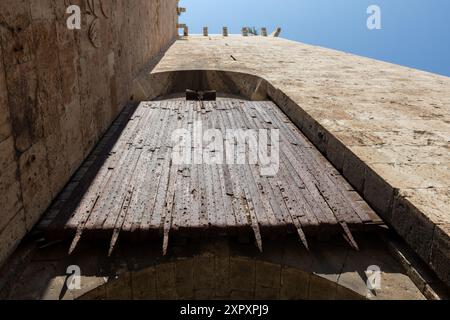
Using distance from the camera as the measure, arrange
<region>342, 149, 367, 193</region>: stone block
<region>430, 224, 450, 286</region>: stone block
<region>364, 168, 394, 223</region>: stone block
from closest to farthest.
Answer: <region>430, 224, 450, 286</region>: stone block, <region>364, 168, 394, 223</region>: stone block, <region>342, 149, 367, 193</region>: stone block

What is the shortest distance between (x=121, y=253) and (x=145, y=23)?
7665 mm

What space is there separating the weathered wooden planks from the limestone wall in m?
0.33

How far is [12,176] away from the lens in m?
2.54

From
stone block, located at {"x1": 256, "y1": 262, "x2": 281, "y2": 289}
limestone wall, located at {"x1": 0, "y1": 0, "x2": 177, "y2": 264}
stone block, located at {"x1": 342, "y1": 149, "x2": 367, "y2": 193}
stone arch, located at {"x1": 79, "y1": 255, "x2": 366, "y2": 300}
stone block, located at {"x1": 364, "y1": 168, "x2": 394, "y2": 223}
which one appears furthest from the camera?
stone block, located at {"x1": 342, "y1": 149, "x2": 367, "y2": 193}

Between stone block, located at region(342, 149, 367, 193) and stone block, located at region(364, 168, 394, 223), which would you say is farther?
stone block, located at region(342, 149, 367, 193)

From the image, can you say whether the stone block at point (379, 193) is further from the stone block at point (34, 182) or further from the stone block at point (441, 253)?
the stone block at point (34, 182)

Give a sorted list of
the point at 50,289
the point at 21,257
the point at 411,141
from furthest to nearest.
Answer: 1. the point at 411,141
2. the point at 21,257
3. the point at 50,289

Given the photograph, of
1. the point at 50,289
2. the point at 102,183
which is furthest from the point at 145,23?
the point at 50,289

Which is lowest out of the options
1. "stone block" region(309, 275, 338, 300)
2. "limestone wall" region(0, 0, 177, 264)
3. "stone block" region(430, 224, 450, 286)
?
"stone block" region(309, 275, 338, 300)

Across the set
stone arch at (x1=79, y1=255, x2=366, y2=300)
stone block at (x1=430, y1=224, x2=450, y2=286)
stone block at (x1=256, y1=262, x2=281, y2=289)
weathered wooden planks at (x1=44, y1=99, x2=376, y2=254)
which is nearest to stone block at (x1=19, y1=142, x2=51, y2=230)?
weathered wooden planks at (x1=44, y1=99, x2=376, y2=254)

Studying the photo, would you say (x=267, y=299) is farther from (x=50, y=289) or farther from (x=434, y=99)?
(x=434, y=99)

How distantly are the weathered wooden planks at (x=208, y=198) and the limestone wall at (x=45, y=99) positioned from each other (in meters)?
0.33

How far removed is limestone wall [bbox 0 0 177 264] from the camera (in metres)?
2.51

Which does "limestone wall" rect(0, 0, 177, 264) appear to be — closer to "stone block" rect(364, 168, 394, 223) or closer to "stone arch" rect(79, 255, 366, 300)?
"stone arch" rect(79, 255, 366, 300)
